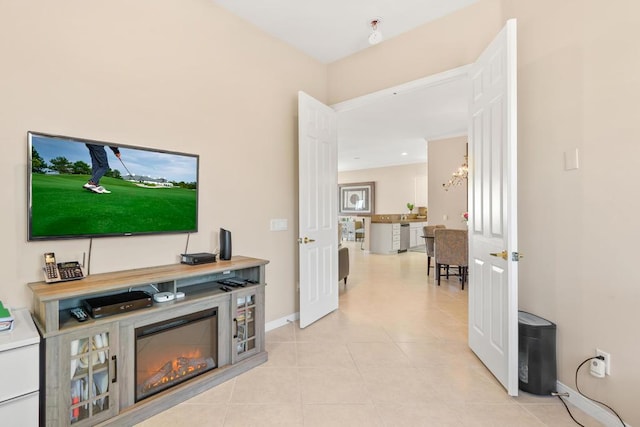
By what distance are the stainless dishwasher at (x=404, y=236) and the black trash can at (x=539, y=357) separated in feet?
21.5

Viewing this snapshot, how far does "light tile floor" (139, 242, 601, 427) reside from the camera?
177cm

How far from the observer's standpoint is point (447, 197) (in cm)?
662

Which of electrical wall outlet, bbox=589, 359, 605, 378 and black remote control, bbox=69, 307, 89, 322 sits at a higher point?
black remote control, bbox=69, 307, 89, 322

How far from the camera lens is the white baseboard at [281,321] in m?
3.05

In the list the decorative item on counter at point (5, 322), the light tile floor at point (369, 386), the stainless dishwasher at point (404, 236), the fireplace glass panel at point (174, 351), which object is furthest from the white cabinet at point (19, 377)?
the stainless dishwasher at point (404, 236)

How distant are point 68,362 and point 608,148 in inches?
123

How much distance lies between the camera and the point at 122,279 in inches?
70.6

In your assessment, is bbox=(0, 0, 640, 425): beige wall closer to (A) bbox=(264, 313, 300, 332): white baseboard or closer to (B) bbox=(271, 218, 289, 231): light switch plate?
(B) bbox=(271, 218, 289, 231): light switch plate

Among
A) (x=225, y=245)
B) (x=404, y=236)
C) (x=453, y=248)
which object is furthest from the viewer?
(x=404, y=236)

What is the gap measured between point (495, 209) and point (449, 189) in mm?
4735

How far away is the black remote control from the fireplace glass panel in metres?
0.29

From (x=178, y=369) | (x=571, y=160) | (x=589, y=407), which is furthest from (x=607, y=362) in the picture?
(x=178, y=369)

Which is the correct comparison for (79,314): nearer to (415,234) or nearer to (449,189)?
(449,189)

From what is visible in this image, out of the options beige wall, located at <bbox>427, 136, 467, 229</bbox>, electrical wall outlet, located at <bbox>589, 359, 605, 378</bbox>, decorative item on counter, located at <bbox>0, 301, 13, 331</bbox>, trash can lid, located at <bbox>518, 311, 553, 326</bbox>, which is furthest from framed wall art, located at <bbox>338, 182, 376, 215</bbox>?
decorative item on counter, located at <bbox>0, 301, 13, 331</bbox>
